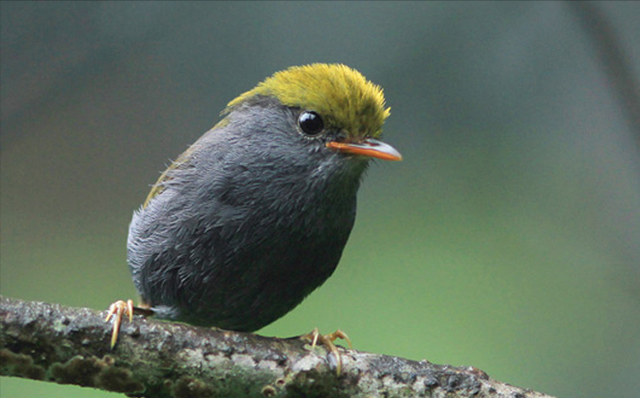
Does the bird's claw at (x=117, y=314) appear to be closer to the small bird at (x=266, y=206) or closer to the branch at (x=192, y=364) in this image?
the branch at (x=192, y=364)

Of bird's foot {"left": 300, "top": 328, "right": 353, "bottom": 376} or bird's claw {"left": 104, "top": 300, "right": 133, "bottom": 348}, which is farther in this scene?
bird's foot {"left": 300, "top": 328, "right": 353, "bottom": 376}

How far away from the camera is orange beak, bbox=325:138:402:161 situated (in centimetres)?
314

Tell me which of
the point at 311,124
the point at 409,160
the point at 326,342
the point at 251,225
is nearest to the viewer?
the point at 326,342

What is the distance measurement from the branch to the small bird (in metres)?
0.38

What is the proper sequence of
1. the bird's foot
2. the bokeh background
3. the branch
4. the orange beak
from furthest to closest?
the bokeh background, the orange beak, the bird's foot, the branch

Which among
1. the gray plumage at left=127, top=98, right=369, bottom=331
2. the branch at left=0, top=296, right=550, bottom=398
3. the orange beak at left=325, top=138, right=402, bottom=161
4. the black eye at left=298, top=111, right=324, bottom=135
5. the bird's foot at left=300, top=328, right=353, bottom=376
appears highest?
the black eye at left=298, top=111, right=324, bottom=135

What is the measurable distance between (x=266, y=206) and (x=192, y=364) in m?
0.80

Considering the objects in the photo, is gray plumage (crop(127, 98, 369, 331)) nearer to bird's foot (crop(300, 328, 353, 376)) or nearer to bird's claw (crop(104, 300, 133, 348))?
bird's foot (crop(300, 328, 353, 376))

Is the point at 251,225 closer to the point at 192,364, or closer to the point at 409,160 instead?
the point at 192,364

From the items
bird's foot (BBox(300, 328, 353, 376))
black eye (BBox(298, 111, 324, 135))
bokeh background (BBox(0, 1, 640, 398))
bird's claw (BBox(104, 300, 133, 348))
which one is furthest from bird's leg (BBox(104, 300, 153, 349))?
bokeh background (BBox(0, 1, 640, 398))

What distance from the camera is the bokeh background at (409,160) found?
486 cm

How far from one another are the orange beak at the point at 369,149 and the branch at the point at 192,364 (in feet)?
2.85

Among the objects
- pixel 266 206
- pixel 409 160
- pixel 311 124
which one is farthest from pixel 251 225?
pixel 409 160

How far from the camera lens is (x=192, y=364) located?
2.68 metres
